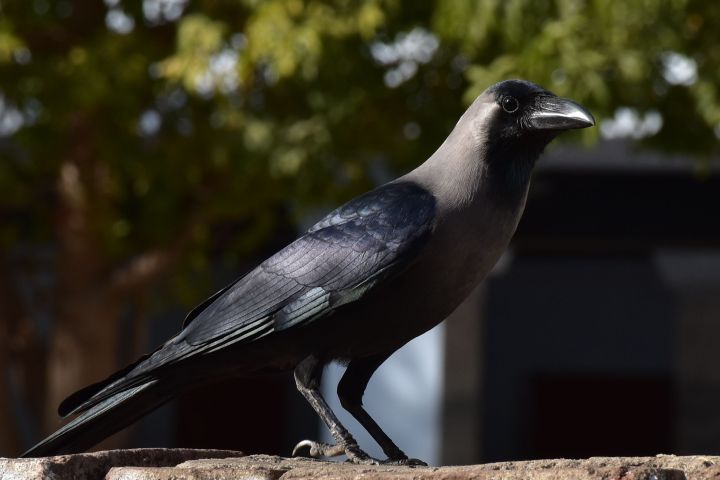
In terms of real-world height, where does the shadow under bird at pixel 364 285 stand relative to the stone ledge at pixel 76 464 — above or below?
above

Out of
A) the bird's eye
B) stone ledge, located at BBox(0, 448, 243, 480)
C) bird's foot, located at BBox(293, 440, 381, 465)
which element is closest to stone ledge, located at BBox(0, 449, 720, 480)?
stone ledge, located at BBox(0, 448, 243, 480)

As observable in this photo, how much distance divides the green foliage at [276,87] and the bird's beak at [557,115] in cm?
269

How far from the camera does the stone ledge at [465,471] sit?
2.99 m

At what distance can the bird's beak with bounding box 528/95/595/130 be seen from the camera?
3.70 metres

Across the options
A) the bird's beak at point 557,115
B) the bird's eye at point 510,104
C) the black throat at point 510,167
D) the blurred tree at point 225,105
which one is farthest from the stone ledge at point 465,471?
the blurred tree at point 225,105

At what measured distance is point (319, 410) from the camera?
12.3 ft

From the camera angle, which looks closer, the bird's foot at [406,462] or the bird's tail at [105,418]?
the bird's foot at [406,462]

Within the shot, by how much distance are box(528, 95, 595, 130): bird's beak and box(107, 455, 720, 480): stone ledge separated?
970 mm

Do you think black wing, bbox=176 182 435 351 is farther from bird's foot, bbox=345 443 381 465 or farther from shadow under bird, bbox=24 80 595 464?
bird's foot, bbox=345 443 381 465

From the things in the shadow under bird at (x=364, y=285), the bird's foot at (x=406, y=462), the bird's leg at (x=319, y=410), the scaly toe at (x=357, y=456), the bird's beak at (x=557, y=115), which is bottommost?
the bird's foot at (x=406, y=462)

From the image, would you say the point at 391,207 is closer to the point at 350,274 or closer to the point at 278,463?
the point at 350,274

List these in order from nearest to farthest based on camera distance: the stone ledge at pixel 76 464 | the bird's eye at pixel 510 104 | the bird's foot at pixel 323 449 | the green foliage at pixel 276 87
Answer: the stone ledge at pixel 76 464, the bird's foot at pixel 323 449, the bird's eye at pixel 510 104, the green foliage at pixel 276 87

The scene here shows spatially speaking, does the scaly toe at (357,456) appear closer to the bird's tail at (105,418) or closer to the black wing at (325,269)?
the black wing at (325,269)

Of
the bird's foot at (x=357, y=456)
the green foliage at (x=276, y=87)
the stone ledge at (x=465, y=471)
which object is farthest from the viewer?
the green foliage at (x=276, y=87)
